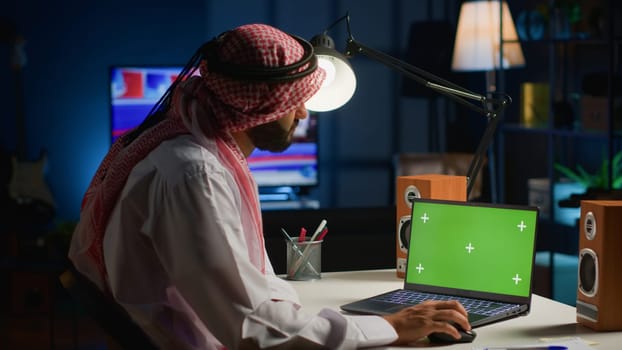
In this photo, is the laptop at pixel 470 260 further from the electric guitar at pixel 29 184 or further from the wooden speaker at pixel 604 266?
the electric guitar at pixel 29 184

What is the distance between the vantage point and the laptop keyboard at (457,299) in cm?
211

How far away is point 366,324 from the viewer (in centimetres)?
182

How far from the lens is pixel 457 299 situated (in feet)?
7.31

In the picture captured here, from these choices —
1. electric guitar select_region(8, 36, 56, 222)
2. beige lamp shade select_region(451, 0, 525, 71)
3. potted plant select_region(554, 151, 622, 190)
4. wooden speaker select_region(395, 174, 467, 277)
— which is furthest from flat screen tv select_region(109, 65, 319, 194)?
wooden speaker select_region(395, 174, 467, 277)

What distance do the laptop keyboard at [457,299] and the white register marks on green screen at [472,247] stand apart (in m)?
0.03

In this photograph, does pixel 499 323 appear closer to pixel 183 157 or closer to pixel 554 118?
pixel 183 157

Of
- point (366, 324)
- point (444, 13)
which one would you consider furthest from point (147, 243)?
point (444, 13)

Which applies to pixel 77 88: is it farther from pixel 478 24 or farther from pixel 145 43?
pixel 478 24

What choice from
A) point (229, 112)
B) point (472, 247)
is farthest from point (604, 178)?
point (229, 112)

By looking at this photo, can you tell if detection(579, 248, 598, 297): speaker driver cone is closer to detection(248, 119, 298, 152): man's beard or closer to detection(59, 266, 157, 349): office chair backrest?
detection(248, 119, 298, 152): man's beard

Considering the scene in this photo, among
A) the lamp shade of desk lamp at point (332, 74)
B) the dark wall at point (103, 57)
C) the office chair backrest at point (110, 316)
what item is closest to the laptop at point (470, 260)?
the lamp shade of desk lamp at point (332, 74)

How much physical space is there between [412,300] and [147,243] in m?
0.70

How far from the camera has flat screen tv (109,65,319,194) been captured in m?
6.18

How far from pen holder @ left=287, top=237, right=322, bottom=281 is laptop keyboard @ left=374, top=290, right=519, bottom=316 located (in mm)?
294
